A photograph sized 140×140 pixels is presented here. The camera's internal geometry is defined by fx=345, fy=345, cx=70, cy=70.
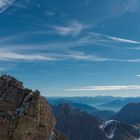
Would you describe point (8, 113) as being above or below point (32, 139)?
above

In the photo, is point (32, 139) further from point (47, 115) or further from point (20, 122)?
point (47, 115)

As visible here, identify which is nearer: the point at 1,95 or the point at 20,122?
the point at 20,122

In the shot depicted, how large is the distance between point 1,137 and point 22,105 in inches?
1006

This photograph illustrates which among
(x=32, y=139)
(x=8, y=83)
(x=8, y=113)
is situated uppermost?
(x=8, y=83)

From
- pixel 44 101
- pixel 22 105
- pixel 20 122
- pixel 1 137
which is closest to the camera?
pixel 1 137

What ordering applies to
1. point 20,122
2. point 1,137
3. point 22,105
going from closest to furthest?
point 1,137
point 20,122
point 22,105

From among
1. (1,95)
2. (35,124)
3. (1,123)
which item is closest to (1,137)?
(1,123)

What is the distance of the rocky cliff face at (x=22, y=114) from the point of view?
158250 mm

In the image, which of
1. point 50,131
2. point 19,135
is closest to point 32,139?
point 19,135

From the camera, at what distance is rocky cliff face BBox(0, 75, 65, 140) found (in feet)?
519

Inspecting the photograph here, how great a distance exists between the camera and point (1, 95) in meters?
182

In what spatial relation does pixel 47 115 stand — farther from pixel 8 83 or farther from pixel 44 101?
pixel 8 83

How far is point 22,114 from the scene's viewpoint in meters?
167

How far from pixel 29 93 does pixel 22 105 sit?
10.2m
